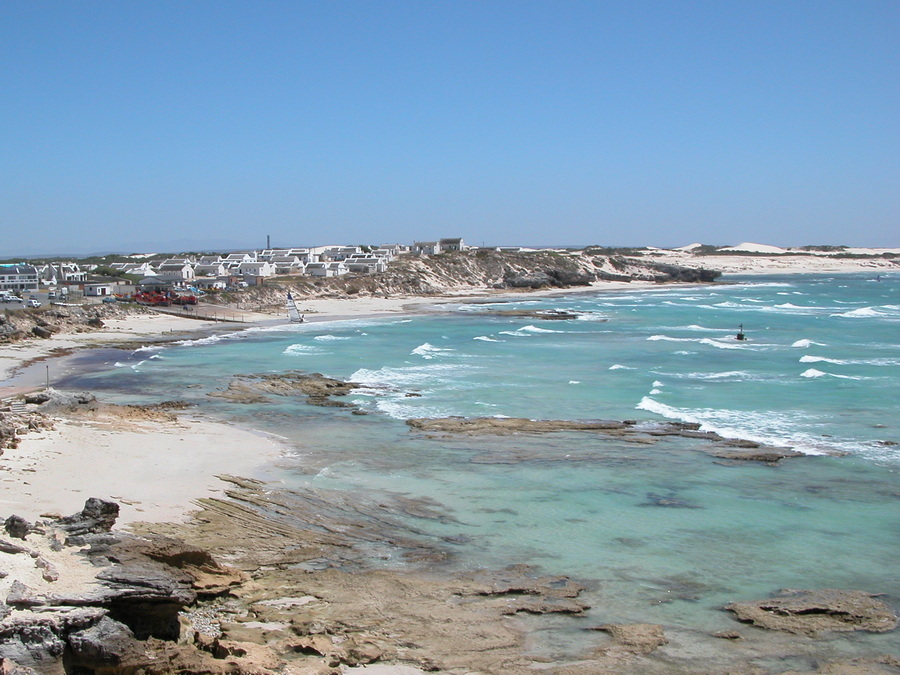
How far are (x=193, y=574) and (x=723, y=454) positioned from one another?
624 inches

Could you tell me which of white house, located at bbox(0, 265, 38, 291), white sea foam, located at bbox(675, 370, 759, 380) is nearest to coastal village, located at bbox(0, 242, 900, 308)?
white house, located at bbox(0, 265, 38, 291)

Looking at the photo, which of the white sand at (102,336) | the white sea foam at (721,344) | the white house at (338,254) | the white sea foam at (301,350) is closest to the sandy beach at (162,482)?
the white sand at (102,336)

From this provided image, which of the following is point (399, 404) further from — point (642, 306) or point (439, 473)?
point (642, 306)

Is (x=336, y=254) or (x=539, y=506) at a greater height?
(x=336, y=254)

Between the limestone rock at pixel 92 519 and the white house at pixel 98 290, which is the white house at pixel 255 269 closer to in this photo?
the white house at pixel 98 290

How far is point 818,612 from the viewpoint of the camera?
13.0m

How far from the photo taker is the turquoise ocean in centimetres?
1501

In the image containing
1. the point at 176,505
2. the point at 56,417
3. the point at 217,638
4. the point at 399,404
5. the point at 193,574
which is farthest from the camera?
the point at 399,404

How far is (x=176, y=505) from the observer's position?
54.9 ft

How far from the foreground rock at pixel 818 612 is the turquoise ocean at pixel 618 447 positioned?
37cm

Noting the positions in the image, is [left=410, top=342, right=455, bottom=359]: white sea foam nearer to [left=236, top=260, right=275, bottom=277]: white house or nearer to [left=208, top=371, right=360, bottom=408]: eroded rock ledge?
[left=208, top=371, right=360, bottom=408]: eroded rock ledge

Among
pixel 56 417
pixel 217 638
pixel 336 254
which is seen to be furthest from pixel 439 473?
pixel 336 254

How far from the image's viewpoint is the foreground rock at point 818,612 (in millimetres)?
12500

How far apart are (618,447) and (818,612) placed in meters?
10.9
